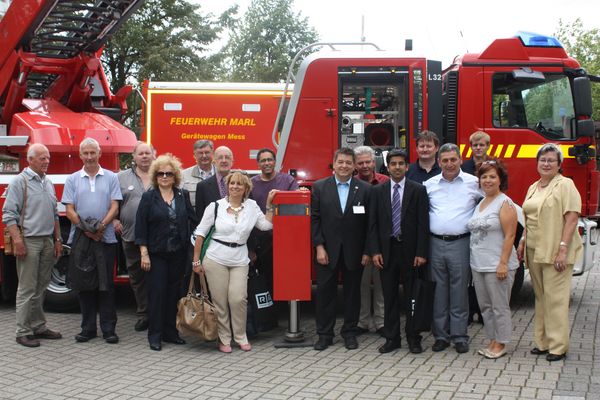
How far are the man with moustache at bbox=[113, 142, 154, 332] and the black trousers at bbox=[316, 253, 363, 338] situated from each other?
78.2 inches

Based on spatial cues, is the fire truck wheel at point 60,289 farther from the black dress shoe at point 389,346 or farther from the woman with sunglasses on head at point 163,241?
the black dress shoe at point 389,346

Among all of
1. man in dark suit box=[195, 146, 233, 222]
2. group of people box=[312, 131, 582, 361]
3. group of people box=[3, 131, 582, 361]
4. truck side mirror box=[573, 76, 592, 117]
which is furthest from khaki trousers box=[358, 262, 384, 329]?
truck side mirror box=[573, 76, 592, 117]

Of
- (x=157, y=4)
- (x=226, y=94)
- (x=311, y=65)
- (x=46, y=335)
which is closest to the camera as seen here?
(x=46, y=335)

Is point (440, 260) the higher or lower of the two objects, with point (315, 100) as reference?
lower

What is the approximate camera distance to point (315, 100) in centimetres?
771

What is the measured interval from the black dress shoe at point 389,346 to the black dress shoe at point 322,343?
50 centimetres

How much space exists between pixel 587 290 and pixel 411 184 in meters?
4.40

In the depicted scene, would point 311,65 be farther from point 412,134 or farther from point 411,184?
point 411,184

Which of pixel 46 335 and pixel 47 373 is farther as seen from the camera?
pixel 46 335

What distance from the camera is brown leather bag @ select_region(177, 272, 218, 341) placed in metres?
6.41

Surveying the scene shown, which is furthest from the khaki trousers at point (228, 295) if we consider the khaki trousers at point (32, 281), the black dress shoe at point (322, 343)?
the khaki trousers at point (32, 281)

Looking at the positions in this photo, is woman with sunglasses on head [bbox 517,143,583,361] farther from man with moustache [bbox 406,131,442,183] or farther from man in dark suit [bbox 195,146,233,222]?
man in dark suit [bbox 195,146,233,222]

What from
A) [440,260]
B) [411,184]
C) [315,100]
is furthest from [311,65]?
[440,260]

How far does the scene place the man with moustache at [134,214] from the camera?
7223 mm
